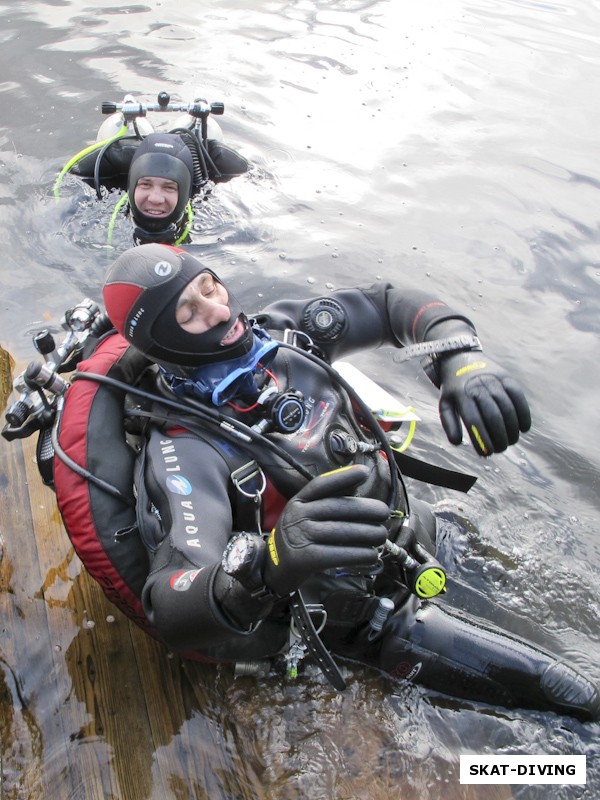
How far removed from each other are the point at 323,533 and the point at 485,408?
1.08 meters

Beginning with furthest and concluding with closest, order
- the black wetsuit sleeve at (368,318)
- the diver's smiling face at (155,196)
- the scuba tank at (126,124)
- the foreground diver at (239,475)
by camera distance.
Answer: the scuba tank at (126,124)
the diver's smiling face at (155,196)
the black wetsuit sleeve at (368,318)
the foreground diver at (239,475)

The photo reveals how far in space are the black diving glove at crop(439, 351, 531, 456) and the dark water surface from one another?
110 centimetres

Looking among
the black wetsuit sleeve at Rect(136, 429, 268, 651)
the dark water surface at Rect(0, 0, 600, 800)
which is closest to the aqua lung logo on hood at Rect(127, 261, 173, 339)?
the black wetsuit sleeve at Rect(136, 429, 268, 651)

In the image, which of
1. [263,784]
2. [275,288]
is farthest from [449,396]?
[275,288]

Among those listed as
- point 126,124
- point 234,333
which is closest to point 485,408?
point 234,333

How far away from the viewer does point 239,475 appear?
103 inches

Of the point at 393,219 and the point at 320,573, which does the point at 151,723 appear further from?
the point at 393,219

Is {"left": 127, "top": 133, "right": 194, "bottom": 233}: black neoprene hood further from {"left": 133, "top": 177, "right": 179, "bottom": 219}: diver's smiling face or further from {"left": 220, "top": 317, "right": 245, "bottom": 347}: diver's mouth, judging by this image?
{"left": 220, "top": 317, "right": 245, "bottom": 347}: diver's mouth

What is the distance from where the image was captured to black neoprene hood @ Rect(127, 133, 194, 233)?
17.0ft

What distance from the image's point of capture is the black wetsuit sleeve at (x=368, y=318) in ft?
11.1

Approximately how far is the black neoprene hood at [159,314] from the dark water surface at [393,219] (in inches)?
55.2

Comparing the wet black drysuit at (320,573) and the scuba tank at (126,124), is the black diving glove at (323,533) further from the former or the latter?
the scuba tank at (126,124)

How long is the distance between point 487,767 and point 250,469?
59.3 inches

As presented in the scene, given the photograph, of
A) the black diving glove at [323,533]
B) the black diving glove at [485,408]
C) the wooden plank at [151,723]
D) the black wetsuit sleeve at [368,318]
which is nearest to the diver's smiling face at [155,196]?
the black wetsuit sleeve at [368,318]
